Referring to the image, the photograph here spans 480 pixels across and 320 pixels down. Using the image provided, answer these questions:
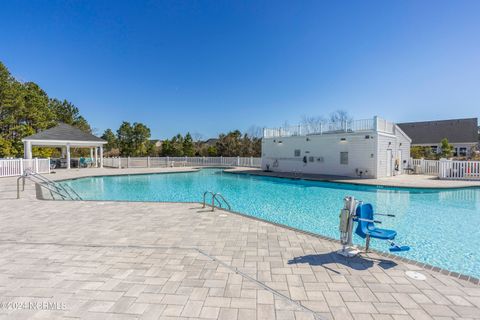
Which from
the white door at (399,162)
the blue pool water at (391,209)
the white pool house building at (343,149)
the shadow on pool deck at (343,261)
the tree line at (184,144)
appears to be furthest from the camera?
the tree line at (184,144)

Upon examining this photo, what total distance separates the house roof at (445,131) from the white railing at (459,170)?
2208 centimetres

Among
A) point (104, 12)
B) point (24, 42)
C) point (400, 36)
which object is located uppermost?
point (104, 12)


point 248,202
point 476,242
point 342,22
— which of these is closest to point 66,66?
point 248,202

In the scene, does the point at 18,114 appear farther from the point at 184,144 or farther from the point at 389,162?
the point at 389,162

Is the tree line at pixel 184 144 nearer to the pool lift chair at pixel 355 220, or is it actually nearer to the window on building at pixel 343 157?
the window on building at pixel 343 157

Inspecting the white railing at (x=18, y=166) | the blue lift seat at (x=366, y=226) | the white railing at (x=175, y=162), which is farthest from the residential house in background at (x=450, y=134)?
the white railing at (x=18, y=166)

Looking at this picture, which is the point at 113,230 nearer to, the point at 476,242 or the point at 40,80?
the point at 476,242

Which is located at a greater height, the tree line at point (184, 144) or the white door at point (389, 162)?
the tree line at point (184, 144)

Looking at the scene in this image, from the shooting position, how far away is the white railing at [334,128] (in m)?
14.7

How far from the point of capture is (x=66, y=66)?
16.2m

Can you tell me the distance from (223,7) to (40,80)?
81.1 feet

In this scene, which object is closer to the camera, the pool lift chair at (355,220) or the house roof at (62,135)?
the pool lift chair at (355,220)

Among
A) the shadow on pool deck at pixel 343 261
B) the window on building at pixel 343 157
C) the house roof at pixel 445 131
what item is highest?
the house roof at pixel 445 131

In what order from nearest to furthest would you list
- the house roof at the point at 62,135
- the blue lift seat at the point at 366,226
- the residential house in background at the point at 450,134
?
the blue lift seat at the point at 366,226 < the house roof at the point at 62,135 < the residential house in background at the point at 450,134
